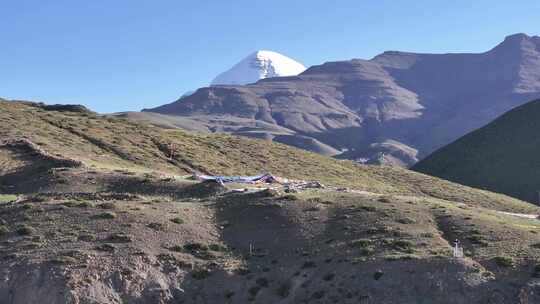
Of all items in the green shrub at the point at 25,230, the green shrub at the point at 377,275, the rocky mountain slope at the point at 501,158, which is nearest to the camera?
the green shrub at the point at 377,275

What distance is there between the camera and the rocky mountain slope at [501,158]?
139875 millimetres

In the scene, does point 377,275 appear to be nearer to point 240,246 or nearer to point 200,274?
point 200,274

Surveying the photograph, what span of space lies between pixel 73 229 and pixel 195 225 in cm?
687

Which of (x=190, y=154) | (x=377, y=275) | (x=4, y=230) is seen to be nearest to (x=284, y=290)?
(x=377, y=275)

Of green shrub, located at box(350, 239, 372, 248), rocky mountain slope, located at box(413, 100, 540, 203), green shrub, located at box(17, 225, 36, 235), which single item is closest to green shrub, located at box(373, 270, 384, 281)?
green shrub, located at box(350, 239, 372, 248)

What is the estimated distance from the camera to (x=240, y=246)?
130 feet

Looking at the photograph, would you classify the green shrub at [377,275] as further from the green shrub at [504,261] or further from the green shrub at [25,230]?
the green shrub at [25,230]

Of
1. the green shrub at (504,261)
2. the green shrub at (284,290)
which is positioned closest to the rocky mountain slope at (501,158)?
the green shrub at (504,261)

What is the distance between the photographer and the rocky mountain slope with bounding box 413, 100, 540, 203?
140 m

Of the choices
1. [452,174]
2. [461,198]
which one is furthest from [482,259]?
[452,174]

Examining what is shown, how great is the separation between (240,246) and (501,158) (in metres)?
124

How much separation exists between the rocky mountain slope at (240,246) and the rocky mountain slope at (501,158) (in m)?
92.5

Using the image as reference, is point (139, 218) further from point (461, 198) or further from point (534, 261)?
point (461, 198)

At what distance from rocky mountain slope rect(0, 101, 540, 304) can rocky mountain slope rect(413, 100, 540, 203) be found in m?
92.5
